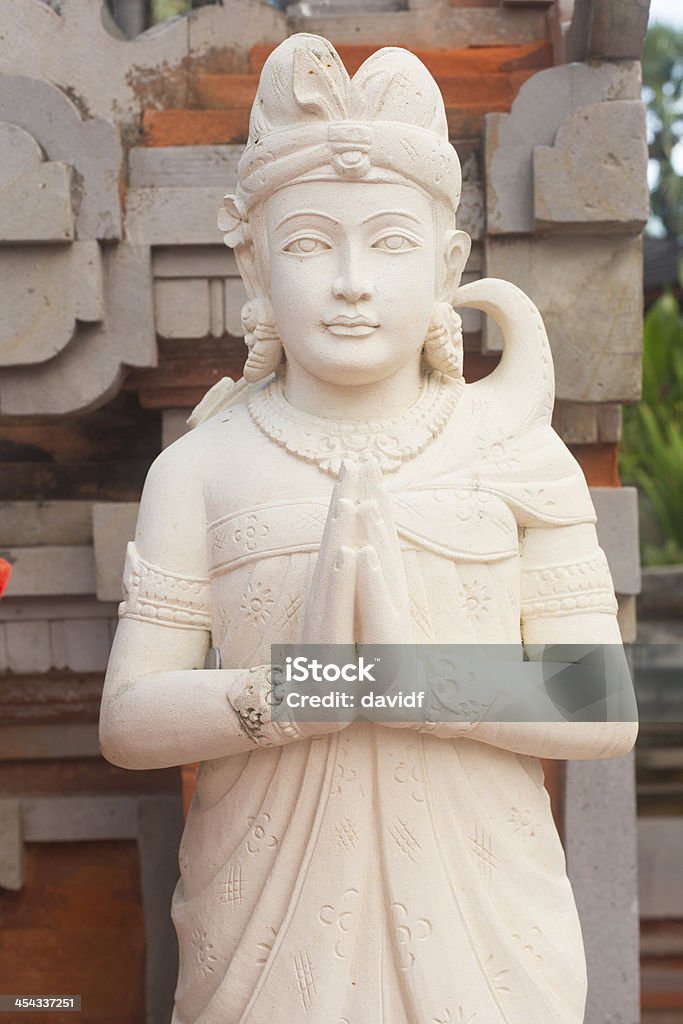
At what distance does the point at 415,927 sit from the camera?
2549 millimetres

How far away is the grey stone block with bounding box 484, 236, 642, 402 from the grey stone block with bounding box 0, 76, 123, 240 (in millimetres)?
1097

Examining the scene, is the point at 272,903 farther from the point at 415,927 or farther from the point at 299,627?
the point at 299,627

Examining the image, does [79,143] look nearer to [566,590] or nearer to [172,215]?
[172,215]

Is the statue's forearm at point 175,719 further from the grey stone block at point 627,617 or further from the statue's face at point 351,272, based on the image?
the grey stone block at point 627,617

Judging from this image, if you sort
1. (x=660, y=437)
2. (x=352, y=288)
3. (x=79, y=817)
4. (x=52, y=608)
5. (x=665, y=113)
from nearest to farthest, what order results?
(x=352, y=288), (x=52, y=608), (x=79, y=817), (x=660, y=437), (x=665, y=113)

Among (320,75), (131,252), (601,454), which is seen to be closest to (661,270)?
(601,454)

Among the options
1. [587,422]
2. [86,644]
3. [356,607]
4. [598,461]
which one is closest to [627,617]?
[598,461]

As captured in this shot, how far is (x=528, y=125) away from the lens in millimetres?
3900

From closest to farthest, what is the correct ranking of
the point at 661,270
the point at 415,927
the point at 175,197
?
the point at 415,927 < the point at 175,197 < the point at 661,270

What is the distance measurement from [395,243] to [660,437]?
16.4 feet

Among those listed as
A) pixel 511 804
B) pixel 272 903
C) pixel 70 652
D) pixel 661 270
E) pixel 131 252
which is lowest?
pixel 272 903

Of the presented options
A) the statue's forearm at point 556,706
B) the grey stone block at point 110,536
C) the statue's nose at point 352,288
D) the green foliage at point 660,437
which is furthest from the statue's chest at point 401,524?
the green foliage at point 660,437

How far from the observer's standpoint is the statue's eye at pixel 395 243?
2666 mm

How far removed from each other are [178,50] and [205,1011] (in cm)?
277
